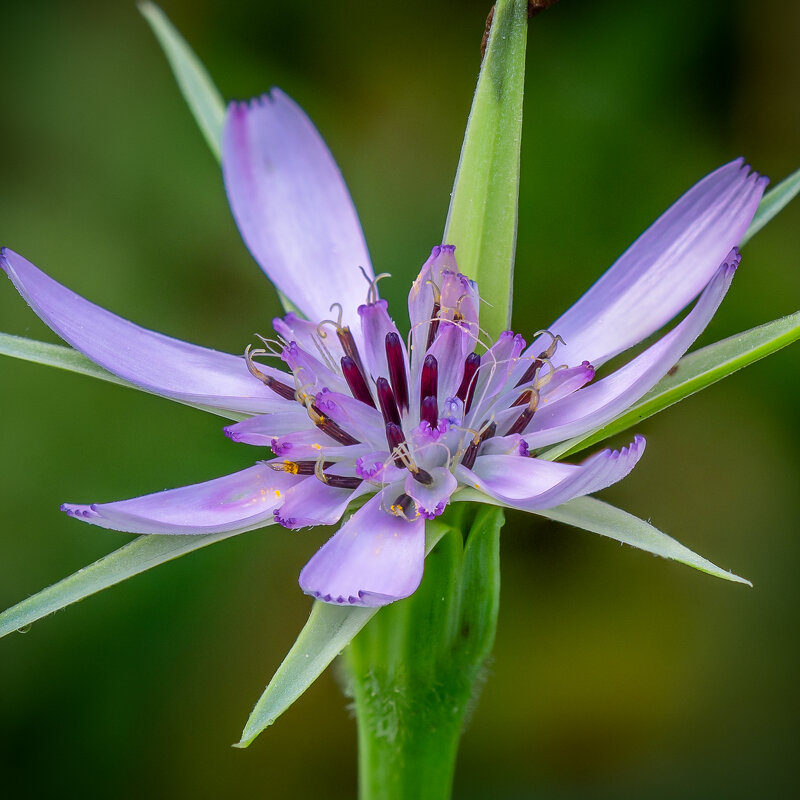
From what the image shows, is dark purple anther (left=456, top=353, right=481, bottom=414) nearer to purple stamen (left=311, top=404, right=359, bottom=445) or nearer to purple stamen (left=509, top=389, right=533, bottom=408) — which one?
purple stamen (left=509, top=389, right=533, bottom=408)

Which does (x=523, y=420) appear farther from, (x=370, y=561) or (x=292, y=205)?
(x=292, y=205)

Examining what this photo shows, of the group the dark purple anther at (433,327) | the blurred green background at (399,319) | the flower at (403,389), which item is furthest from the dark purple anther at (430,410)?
the blurred green background at (399,319)

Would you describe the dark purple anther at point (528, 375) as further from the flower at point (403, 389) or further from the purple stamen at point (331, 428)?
the purple stamen at point (331, 428)

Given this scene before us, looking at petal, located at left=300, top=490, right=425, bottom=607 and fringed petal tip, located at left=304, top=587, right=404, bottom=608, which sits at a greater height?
petal, located at left=300, top=490, right=425, bottom=607

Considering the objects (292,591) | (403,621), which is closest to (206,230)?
(292,591)

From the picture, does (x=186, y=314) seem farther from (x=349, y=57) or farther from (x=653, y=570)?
(x=653, y=570)

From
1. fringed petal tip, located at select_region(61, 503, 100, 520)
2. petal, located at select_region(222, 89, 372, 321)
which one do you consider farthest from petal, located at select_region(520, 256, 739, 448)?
fringed petal tip, located at select_region(61, 503, 100, 520)
